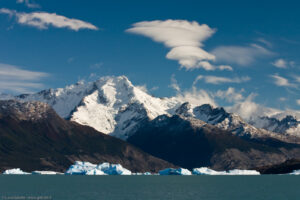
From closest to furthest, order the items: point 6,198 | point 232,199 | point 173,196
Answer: point 6,198
point 232,199
point 173,196

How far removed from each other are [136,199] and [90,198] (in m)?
15.4

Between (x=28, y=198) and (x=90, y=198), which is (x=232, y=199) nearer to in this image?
(x=90, y=198)

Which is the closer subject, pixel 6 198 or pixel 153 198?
pixel 6 198

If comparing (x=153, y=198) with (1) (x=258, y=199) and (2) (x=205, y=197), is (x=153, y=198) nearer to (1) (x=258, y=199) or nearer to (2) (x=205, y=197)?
(2) (x=205, y=197)

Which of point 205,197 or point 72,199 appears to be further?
point 205,197

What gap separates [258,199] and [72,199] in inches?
2463

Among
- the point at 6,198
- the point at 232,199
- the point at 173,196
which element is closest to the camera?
the point at 6,198

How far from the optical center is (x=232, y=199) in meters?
158

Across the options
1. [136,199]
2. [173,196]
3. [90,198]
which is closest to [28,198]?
[90,198]

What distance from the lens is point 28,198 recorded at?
14888 centimetres

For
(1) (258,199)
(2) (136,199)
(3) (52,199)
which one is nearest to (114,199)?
(2) (136,199)

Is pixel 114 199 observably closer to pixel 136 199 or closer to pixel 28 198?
pixel 136 199

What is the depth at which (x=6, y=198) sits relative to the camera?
148 meters

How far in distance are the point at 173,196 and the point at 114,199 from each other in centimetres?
2554
